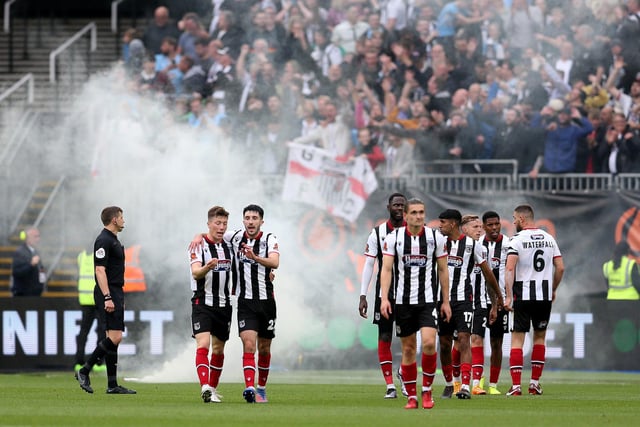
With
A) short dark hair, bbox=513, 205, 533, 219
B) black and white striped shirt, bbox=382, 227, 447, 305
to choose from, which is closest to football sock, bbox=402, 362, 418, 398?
black and white striped shirt, bbox=382, 227, 447, 305

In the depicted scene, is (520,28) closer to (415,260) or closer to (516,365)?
(516,365)

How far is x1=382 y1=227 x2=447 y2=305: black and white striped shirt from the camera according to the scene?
13008 millimetres

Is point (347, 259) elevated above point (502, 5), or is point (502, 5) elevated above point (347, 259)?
point (502, 5)

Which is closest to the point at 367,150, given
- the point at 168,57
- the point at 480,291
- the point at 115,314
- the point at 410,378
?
the point at 168,57

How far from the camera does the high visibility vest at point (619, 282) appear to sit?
21828mm

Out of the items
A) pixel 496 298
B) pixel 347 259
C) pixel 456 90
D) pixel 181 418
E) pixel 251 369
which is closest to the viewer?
pixel 181 418

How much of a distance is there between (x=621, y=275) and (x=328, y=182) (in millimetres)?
4997

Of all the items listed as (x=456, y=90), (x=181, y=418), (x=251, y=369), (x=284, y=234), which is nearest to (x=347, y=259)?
(x=284, y=234)

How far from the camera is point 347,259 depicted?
22344mm

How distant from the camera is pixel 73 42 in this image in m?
29.4

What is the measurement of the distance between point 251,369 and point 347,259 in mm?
8776

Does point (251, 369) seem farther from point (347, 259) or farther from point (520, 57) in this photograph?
point (520, 57)

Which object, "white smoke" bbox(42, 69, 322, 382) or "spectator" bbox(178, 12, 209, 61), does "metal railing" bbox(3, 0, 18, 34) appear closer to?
"white smoke" bbox(42, 69, 322, 382)

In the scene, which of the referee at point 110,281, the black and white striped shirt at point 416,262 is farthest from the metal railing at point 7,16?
the black and white striped shirt at point 416,262
